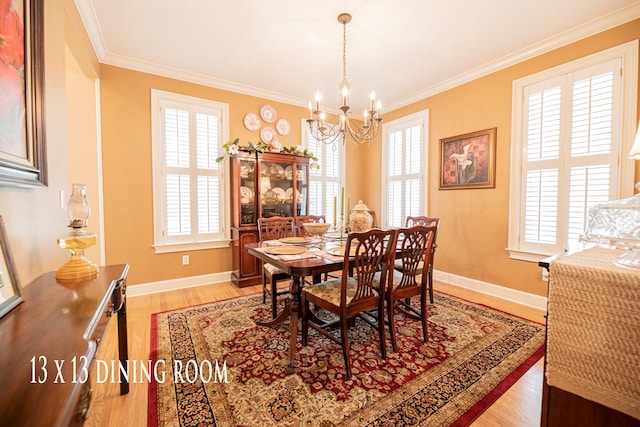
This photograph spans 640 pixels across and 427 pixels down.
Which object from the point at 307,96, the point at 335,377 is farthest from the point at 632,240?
the point at 307,96

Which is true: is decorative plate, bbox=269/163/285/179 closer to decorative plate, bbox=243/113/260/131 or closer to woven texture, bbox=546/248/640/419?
decorative plate, bbox=243/113/260/131

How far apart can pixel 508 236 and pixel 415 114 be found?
2.24 metres

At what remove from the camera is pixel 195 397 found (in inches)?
62.1

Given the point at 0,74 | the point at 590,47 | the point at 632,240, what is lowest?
the point at 632,240

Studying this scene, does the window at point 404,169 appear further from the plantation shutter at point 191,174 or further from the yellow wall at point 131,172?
the yellow wall at point 131,172

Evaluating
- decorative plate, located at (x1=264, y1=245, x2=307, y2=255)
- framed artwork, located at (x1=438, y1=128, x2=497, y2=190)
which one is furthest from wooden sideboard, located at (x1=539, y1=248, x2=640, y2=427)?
framed artwork, located at (x1=438, y1=128, x2=497, y2=190)

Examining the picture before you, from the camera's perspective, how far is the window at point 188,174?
10.9ft

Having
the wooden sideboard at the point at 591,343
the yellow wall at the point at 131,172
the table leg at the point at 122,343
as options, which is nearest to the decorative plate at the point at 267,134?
the yellow wall at the point at 131,172

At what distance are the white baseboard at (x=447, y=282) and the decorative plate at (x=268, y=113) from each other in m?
2.39

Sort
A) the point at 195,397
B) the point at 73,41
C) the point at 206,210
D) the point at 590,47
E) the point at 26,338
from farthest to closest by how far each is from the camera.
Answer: the point at 206,210, the point at 590,47, the point at 73,41, the point at 195,397, the point at 26,338

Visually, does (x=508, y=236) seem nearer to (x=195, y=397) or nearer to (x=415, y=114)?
(x=415, y=114)

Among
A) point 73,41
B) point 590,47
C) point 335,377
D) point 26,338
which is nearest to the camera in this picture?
point 26,338

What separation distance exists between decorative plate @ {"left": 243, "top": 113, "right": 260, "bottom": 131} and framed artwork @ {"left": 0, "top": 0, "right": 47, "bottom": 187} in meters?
2.51

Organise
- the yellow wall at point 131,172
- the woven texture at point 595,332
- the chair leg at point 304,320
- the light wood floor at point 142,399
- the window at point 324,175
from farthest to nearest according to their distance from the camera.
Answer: the window at point 324,175, the yellow wall at point 131,172, the chair leg at point 304,320, the light wood floor at point 142,399, the woven texture at point 595,332
